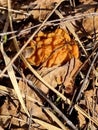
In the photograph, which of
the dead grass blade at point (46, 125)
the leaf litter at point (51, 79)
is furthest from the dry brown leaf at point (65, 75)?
the dead grass blade at point (46, 125)

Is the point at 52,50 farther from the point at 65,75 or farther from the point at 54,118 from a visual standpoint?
the point at 54,118

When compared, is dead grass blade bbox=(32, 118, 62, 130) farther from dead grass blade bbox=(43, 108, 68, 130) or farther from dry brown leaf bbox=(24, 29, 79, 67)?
dry brown leaf bbox=(24, 29, 79, 67)

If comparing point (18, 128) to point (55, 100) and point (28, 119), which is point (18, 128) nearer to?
point (28, 119)

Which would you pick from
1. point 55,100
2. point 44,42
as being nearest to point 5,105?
point 55,100

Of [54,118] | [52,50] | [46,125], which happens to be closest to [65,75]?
[52,50]

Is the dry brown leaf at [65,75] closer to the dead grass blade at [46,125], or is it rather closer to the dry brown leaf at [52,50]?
the dry brown leaf at [52,50]

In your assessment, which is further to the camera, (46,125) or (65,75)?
(65,75)

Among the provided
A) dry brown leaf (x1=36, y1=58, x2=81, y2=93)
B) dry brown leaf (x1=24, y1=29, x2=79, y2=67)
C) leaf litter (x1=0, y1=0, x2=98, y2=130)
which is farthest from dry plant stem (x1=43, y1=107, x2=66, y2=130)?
dry brown leaf (x1=24, y1=29, x2=79, y2=67)
